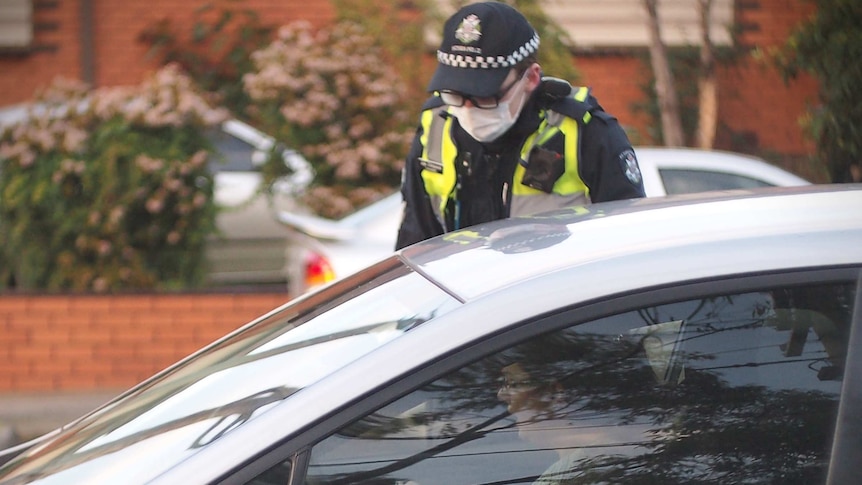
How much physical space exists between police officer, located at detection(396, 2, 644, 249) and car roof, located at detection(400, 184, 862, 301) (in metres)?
0.61

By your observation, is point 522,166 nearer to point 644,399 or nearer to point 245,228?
point 644,399

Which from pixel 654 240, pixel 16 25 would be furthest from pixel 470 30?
pixel 16 25

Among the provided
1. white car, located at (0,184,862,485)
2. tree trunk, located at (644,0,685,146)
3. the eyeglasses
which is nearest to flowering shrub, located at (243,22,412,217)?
tree trunk, located at (644,0,685,146)

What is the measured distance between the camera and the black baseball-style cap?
2912mm

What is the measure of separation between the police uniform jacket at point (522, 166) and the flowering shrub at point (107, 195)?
14.3ft

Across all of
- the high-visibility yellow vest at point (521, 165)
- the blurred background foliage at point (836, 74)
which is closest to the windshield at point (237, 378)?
the high-visibility yellow vest at point (521, 165)

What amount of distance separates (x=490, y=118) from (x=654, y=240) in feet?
3.88

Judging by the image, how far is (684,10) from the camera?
9.78m

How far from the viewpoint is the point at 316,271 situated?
557cm

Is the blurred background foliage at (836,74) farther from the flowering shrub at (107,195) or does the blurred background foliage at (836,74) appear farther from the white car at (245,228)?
the white car at (245,228)

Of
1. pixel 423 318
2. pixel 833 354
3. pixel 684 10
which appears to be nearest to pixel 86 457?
pixel 423 318

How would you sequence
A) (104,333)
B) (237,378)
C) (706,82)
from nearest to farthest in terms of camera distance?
(237,378) → (104,333) → (706,82)

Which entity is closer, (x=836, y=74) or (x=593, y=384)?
(x=593, y=384)

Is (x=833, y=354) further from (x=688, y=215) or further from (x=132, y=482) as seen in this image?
(x=132, y=482)
